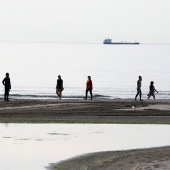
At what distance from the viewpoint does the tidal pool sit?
22.1 metres

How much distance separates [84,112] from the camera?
3794cm

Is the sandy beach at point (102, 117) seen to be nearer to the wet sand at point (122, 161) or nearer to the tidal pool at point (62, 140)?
the wet sand at point (122, 161)

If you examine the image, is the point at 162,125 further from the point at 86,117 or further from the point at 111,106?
the point at 111,106

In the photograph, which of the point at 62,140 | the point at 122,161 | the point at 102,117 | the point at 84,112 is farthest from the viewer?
the point at 84,112

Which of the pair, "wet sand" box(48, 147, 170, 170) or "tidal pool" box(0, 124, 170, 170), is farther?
"tidal pool" box(0, 124, 170, 170)

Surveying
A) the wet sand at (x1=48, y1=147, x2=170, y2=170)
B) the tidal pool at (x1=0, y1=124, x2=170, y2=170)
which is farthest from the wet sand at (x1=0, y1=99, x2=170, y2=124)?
the wet sand at (x1=48, y1=147, x2=170, y2=170)

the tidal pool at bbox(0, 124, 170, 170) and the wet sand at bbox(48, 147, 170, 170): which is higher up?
the tidal pool at bbox(0, 124, 170, 170)

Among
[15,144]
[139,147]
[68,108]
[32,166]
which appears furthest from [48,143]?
[68,108]

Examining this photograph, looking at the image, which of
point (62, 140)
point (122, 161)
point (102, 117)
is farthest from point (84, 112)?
point (122, 161)

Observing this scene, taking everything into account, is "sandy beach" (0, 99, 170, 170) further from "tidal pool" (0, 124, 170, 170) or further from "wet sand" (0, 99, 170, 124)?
"tidal pool" (0, 124, 170, 170)

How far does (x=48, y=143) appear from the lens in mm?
25672

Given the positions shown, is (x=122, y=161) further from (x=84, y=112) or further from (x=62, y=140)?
(x=84, y=112)

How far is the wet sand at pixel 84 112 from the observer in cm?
3472

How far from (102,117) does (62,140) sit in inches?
370
